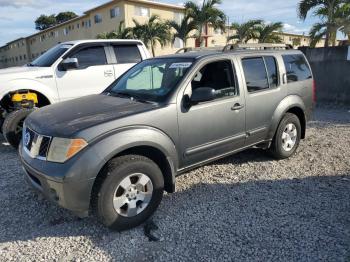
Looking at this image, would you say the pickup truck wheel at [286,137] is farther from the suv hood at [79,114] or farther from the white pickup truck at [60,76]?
the white pickup truck at [60,76]

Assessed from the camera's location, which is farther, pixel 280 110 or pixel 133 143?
pixel 280 110

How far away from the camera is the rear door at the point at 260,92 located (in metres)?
4.50

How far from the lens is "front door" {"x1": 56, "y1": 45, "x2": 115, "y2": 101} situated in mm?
6719

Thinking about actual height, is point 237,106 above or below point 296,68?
below

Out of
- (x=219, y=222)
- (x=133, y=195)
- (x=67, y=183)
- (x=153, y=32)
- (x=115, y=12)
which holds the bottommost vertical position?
(x=219, y=222)

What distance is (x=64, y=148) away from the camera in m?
3.04

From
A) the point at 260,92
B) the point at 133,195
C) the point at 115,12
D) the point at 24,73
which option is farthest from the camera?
the point at 115,12

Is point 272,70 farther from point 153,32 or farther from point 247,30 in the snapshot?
point 153,32

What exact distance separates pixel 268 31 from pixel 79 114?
21.1 metres

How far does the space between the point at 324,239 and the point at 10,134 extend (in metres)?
5.25

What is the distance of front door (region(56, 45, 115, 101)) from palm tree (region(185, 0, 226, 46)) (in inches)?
628

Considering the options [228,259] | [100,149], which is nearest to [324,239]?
[228,259]

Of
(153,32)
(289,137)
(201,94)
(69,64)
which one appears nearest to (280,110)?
(289,137)

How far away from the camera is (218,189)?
4301 millimetres
